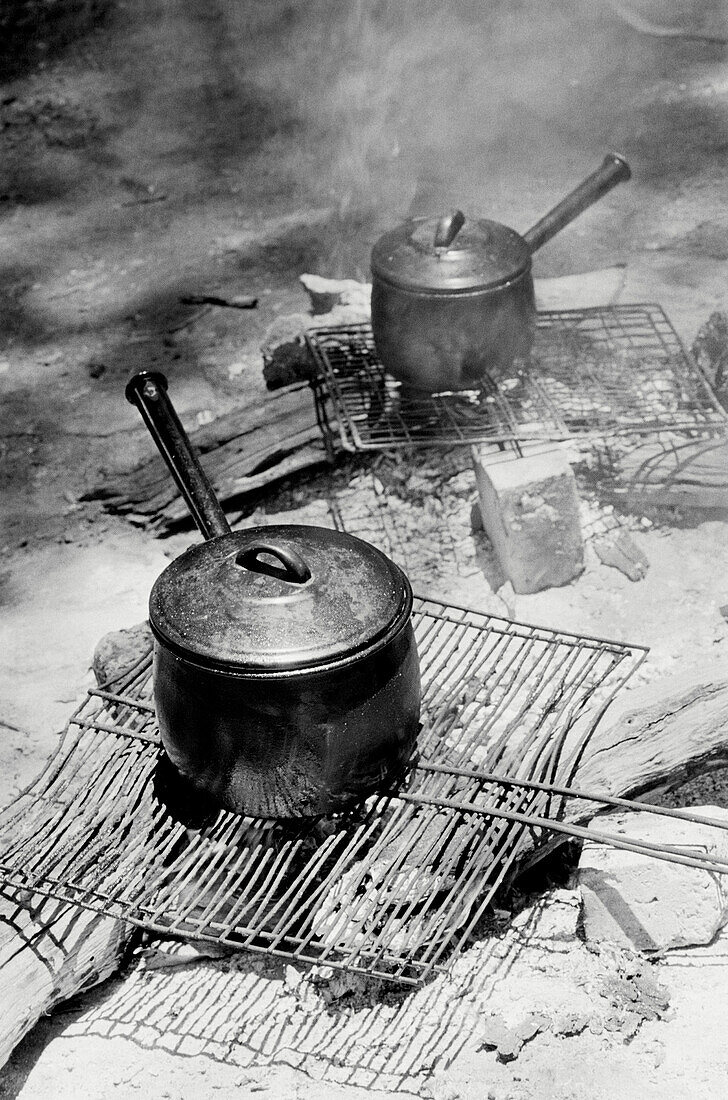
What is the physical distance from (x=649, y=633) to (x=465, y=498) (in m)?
0.97

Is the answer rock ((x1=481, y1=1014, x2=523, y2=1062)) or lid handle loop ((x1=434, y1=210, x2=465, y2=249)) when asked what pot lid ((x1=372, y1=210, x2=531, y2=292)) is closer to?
lid handle loop ((x1=434, y1=210, x2=465, y2=249))

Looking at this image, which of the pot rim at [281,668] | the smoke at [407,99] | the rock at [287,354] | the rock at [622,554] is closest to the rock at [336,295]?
the rock at [287,354]

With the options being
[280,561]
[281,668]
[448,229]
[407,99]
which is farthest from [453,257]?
[407,99]

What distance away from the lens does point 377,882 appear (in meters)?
2.54

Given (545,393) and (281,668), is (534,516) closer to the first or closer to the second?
(545,393)

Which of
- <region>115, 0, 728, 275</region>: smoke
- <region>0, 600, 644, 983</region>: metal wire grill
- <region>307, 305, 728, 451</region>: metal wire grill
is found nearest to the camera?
<region>0, 600, 644, 983</region>: metal wire grill

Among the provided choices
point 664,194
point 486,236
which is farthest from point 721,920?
point 664,194

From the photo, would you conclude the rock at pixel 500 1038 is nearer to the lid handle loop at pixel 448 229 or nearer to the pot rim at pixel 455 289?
the pot rim at pixel 455 289

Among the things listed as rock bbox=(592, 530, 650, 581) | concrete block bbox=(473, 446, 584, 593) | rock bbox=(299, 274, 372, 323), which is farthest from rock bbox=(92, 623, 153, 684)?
rock bbox=(299, 274, 372, 323)

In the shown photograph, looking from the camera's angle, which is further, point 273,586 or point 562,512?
point 562,512

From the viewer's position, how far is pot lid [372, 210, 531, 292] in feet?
12.5

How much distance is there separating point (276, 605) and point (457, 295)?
6.25 feet

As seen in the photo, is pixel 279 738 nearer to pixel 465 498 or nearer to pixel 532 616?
pixel 532 616

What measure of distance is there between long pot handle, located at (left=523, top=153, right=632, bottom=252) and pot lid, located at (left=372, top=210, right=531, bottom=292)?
18cm
